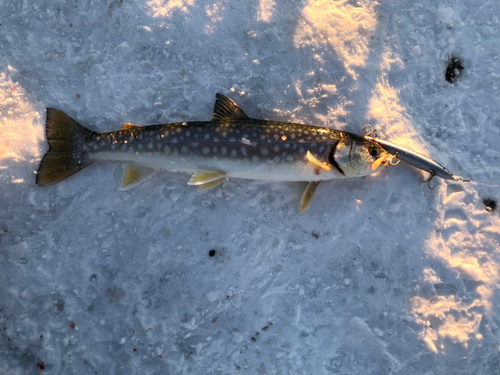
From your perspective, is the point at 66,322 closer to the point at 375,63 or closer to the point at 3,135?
the point at 3,135

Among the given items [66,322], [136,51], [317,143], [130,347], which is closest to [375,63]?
[317,143]

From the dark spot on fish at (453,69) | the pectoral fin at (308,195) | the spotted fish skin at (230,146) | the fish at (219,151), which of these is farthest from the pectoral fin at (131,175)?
the dark spot on fish at (453,69)

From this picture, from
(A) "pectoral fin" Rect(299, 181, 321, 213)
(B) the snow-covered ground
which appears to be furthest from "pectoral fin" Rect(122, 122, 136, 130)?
(A) "pectoral fin" Rect(299, 181, 321, 213)

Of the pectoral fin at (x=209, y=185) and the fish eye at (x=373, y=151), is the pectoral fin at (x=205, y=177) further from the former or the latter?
the fish eye at (x=373, y=151)

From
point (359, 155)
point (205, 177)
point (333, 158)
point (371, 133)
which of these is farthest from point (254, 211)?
point (371, 133)

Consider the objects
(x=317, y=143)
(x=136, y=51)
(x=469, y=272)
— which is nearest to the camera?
(x=317, y=143)

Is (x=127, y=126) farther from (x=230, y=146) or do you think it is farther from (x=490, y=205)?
(x=490, y=205)
